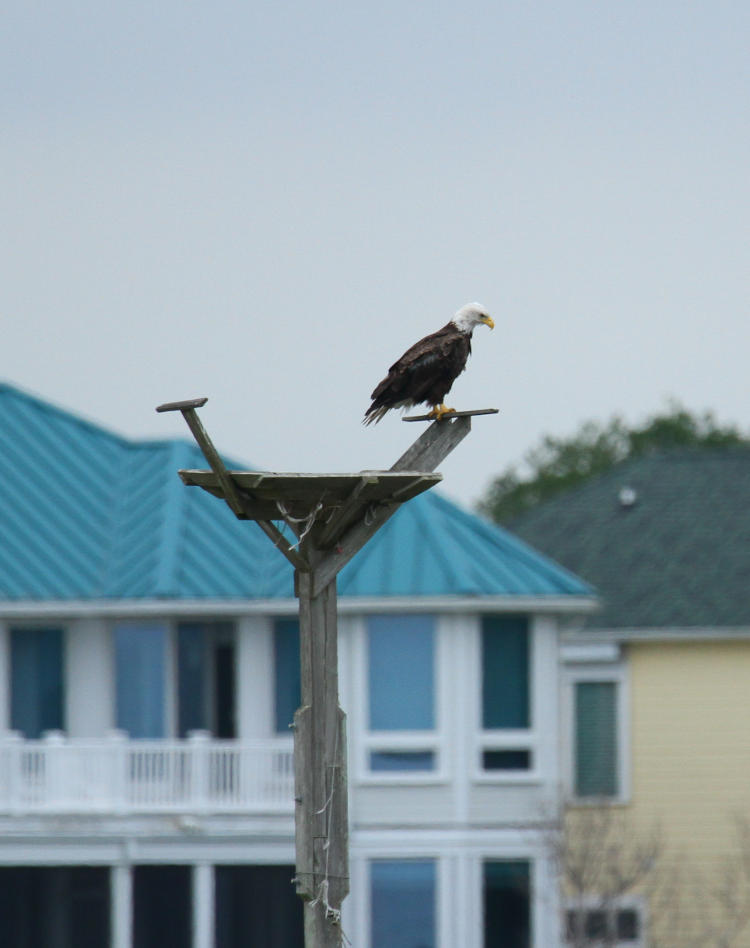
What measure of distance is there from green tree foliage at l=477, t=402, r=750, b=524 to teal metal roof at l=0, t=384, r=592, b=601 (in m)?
38.2

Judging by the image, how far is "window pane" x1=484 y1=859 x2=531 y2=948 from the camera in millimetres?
23797

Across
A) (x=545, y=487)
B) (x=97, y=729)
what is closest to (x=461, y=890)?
(x=97, y=729)

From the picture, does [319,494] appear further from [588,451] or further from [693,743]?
[588,451]

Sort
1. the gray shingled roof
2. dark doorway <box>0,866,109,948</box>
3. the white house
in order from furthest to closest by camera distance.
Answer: the gray shingled roof, dark doorway <box>0,866,109,948</box>, the white house

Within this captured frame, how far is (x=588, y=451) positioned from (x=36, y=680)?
43.9 meters

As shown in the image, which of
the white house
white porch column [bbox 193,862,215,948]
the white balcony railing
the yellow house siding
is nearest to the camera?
the white balcony railing

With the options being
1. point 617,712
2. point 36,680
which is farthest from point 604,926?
point 36,680

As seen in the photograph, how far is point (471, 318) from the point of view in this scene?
40.2ft

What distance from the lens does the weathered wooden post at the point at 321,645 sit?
10141 millimetres

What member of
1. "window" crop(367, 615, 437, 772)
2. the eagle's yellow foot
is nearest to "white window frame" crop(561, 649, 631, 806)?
"window" crop(367, 615, 437, 772)

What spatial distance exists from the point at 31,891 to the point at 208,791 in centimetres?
302

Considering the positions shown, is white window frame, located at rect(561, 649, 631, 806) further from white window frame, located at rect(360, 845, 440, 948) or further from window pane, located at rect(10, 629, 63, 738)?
window pane, located at rect(10, 629, 63, 738)

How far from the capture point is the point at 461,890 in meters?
23.6

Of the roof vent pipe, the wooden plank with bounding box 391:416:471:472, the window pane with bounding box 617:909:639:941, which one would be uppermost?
the roof vent pipe
